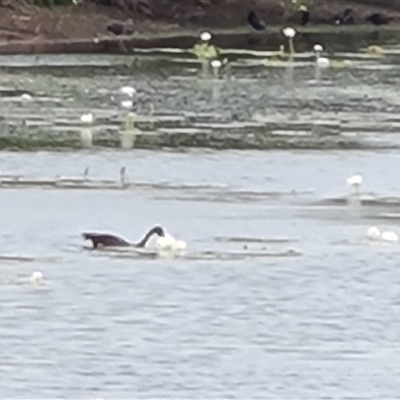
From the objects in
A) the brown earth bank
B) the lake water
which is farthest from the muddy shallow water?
the brown earth bank

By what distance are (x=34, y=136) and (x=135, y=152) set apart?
→ 1.83 metres

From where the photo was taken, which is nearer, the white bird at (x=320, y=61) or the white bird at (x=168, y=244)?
the white bird at (x=168, y=244)

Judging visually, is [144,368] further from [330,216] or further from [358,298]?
[330,216]

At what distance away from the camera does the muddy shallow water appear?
12289 millimetres

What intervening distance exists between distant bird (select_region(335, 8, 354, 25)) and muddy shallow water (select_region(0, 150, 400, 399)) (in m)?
29.9

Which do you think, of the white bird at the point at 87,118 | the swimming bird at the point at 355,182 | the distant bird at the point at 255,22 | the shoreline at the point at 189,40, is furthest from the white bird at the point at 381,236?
the distant bird at the point at 255,22

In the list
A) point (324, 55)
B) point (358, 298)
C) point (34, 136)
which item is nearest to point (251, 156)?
point (34, 136)

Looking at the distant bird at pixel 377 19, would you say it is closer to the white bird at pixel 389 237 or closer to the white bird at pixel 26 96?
the white bird at pixel 26 96

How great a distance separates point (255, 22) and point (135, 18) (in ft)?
11.0

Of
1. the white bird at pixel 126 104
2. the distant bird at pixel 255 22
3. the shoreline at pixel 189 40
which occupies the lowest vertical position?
the white bird at pixel 126 104

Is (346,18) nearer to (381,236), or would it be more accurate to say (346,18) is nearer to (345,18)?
(345,18)

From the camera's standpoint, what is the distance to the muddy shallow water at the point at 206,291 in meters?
12.3

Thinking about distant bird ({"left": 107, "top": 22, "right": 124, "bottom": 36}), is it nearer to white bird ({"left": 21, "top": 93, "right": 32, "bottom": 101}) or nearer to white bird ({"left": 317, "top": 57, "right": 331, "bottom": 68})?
white bird ({"left": 317, "top": 57, "right": 331, "bottom": 68})

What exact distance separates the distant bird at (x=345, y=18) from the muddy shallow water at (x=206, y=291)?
2985cm
